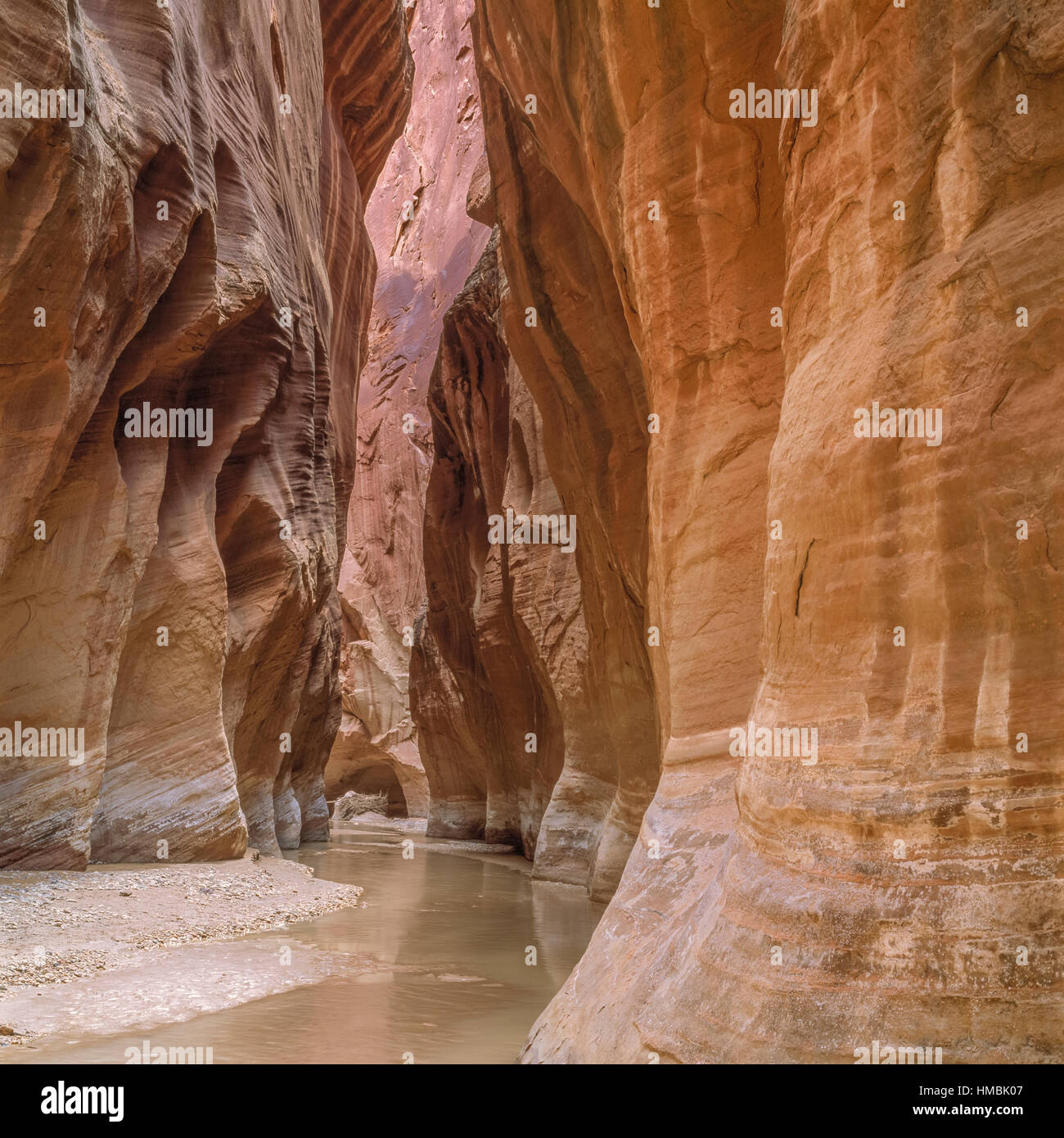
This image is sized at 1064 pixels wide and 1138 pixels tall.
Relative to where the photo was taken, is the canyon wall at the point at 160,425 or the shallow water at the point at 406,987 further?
the canyon wall at the point at 160,425

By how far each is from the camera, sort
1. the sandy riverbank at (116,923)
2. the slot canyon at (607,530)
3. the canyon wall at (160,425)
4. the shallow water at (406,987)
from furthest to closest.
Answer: the canyon wall at (160,425) < the sandy riverbank at (116,923) < the shallow water at (406,987) < the slot canyon at (607,530)

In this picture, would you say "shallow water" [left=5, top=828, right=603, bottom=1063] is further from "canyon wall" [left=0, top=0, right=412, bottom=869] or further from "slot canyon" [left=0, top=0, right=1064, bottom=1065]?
"canyon wall" [left=0, top=0, right=412, bottom=869]

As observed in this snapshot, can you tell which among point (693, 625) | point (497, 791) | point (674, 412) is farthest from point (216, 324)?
point (497, 791)

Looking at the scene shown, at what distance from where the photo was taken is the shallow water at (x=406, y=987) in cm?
527

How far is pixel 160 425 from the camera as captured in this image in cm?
1298

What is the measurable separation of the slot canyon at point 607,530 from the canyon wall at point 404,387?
17.6 m

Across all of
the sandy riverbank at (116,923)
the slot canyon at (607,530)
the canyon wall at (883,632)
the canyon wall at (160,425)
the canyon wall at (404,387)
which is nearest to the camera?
the canyon wall at (883,632)

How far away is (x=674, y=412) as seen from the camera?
6.81 metres

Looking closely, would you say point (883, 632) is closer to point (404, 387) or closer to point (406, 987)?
point (406, 987)

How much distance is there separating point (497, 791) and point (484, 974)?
15801mm

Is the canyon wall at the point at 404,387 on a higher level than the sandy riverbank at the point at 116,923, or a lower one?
higher

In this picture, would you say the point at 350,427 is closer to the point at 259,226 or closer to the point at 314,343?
the point at 314,343

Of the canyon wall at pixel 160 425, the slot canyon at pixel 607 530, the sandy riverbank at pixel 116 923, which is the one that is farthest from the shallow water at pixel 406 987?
the canyon wall at pixel 160 425

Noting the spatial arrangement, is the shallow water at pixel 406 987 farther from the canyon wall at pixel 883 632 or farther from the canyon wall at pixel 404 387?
the canyon wall at pixel 404 387
